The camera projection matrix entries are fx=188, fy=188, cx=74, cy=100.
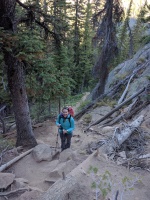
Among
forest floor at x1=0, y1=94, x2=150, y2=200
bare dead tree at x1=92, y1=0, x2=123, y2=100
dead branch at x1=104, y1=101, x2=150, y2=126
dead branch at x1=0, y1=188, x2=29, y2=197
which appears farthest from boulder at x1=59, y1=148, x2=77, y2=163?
bare dead tree at x1=92, y1=0, x2=123, y2=100

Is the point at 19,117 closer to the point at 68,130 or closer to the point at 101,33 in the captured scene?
the point at 68,130

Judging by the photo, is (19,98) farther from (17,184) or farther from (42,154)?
(17,184)

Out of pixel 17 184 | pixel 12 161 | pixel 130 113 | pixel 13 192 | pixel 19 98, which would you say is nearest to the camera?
pixel 13 192

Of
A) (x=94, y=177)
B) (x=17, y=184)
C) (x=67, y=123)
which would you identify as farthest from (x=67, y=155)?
(x=94, y=177)

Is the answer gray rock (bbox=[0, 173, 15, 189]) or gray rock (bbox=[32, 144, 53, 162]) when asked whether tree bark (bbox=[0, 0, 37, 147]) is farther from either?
gray rock (bbox=[0, 173, 15, 189])

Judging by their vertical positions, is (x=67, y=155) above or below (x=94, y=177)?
below

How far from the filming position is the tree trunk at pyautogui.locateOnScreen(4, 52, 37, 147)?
7.72m

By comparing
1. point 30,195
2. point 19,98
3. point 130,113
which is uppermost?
point 19,98

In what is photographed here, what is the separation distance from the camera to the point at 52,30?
31.1ft

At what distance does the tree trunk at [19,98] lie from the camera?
7.72m

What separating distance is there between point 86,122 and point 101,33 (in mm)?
6465

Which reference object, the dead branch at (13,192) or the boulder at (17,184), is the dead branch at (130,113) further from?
the dead branch at (13,192)

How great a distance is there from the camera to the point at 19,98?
8.09 metres

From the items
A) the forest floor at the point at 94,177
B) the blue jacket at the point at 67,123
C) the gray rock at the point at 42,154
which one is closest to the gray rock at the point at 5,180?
the forest floor at the point at 94,177
